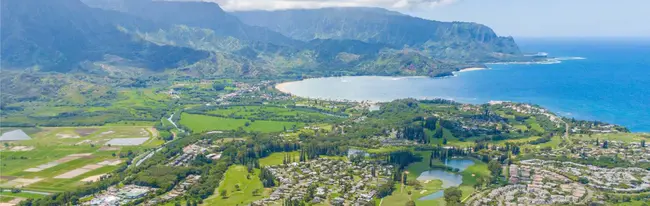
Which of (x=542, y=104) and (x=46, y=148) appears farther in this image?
(x=542, y=104)

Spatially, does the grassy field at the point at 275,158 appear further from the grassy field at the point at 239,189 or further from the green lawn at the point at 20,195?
the green lawn at the point at 20,195

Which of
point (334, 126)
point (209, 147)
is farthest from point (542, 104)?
point (209, 147)

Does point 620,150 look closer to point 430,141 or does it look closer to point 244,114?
point 430,141

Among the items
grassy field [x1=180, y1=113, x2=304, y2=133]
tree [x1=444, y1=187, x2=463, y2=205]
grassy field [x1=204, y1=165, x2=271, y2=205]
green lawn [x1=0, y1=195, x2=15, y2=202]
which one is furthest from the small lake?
green lawn [x1=0, y1=195, x2=15, y2=202]

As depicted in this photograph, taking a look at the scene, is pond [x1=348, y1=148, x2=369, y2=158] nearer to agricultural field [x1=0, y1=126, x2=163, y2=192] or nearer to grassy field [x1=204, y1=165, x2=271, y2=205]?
grassy field [x1=204, y1=165, x2=271, y2=205]

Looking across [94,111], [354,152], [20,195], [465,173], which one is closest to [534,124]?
[465,173]

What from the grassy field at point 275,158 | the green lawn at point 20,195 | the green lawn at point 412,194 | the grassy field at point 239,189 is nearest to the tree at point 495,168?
the green lawn at point 412,194
